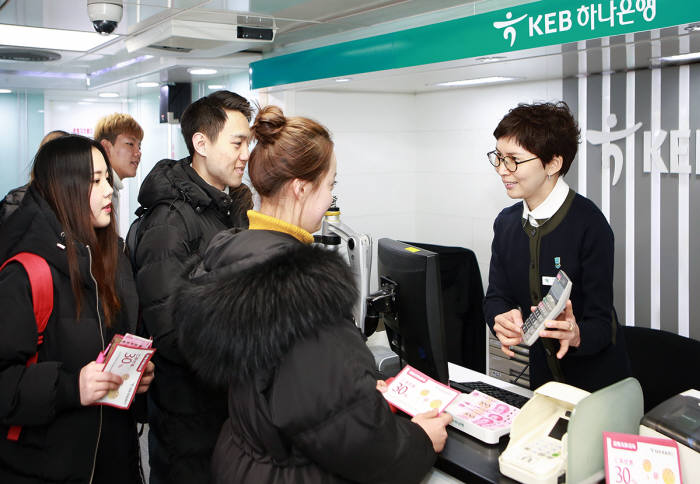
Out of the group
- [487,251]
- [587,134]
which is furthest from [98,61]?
[587,134]

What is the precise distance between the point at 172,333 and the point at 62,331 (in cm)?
39

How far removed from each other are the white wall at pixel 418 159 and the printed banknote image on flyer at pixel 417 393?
2.75m

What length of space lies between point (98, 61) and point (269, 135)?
474 cm

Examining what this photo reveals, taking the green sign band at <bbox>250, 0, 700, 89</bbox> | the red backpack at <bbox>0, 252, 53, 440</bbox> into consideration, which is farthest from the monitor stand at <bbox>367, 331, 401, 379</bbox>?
the green sign band at <bbox>250, 0, 700, 89</bbox>

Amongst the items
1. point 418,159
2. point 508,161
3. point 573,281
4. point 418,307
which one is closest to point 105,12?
point 508,161

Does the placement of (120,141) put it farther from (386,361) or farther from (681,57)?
(681,57)

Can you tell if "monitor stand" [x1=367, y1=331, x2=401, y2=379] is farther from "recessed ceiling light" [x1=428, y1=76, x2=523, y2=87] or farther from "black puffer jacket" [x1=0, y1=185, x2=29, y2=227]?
"recessed ceiling light" [x1=428, y1=76, x2=523, y2=87]

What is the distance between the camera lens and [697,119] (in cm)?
341

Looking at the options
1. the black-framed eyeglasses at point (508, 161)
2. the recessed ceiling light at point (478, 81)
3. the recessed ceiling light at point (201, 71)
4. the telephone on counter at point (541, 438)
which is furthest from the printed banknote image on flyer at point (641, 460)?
the recessed ceiling light at point (201, 71)

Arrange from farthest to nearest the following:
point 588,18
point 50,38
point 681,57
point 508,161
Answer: point 50,38
point 681,57
point 508,161
point 588,18

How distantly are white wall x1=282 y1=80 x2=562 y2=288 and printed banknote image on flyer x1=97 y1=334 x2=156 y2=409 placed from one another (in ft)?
9.48

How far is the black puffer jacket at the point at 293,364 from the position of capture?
4.85 feet

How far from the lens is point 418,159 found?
5395 mm

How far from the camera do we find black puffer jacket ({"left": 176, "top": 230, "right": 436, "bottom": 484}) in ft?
4.85
